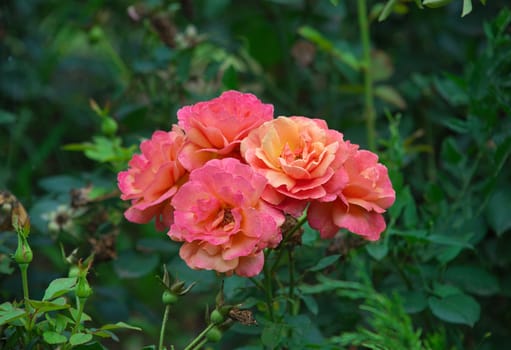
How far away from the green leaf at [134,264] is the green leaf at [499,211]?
59 cm

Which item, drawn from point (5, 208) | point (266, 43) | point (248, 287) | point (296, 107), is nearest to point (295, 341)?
point (248, 287)

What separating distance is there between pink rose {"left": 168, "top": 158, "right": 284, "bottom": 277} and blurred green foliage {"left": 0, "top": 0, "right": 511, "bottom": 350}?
0.55ft

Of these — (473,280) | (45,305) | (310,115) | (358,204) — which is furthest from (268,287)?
(310,115)

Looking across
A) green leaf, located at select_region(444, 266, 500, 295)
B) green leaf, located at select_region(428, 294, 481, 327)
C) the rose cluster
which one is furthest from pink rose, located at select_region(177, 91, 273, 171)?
green leaf, located at select_region(444, 266, 500, 295)

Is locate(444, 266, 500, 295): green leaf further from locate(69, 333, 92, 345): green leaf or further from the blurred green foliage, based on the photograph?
locate(69, 333, 92, 345): green leaf

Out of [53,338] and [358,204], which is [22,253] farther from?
[358,204]

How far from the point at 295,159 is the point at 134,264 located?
592 millimetres

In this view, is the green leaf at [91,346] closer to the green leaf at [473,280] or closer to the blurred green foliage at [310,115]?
the blurred green foliage at [310,115]

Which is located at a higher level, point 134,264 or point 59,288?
point 59,288

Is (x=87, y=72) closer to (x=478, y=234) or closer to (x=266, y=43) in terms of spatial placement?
(x=266, y=43)

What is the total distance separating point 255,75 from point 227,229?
3.64 feet

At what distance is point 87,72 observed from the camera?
233 centimetres

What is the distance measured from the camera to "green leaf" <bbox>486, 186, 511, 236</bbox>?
48.6 inches

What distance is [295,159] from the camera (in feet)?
2.70
